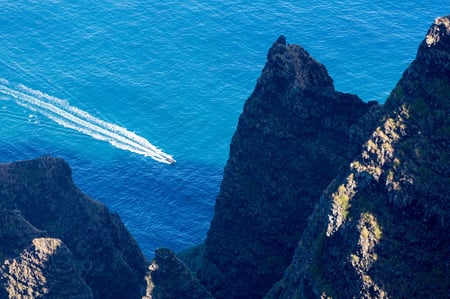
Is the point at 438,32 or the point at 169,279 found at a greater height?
the point at 438,32

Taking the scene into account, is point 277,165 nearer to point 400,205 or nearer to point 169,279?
point 169,279

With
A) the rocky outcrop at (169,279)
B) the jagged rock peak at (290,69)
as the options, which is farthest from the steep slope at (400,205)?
the jagged rock peak at (290,69)

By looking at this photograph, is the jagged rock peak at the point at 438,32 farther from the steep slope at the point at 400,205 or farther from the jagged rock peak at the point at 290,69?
the jagged rock peak at the point at 290,69

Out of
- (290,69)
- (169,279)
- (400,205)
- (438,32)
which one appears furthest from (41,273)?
(438,32)

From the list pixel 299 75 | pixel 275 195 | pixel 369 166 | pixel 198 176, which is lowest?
pixel 369 166

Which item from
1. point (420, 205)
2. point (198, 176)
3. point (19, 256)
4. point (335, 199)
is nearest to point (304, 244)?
point (335, 199)

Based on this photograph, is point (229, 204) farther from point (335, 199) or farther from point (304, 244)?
point (335, 199)
